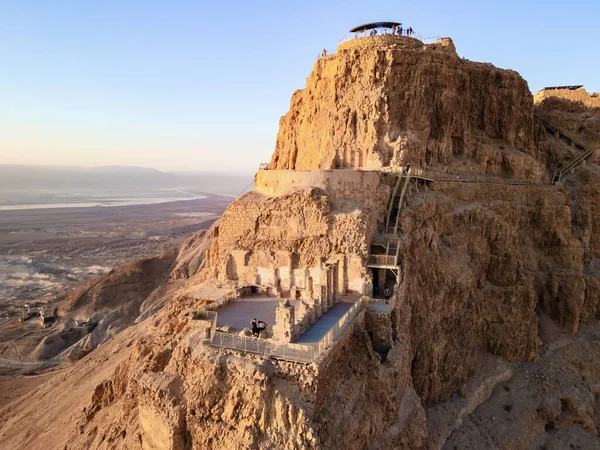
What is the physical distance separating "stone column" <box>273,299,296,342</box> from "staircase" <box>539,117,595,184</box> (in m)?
23.3

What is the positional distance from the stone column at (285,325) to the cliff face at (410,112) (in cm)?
1146

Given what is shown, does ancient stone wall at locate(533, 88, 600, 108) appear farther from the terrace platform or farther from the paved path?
the terrace platform

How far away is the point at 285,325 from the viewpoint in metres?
10.8

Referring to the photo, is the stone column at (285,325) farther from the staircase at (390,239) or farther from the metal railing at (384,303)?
the staircase at (390,239)

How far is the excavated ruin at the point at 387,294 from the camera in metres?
10.3

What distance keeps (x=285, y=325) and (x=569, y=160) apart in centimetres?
2651

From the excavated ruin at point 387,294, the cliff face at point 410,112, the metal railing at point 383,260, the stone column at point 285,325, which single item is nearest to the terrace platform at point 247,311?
the excavated ruin at point 387,294

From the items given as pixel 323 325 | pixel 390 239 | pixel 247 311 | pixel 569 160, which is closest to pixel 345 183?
pixel 390 239

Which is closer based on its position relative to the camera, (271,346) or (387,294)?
(271,346)

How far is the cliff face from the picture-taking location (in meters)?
21.4

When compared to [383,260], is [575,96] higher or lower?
higher

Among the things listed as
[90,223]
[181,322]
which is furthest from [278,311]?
[90,223]

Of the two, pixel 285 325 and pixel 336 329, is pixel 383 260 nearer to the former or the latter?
pixel 336 329

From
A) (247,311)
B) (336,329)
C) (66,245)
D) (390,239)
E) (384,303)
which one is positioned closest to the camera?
(336,329)
